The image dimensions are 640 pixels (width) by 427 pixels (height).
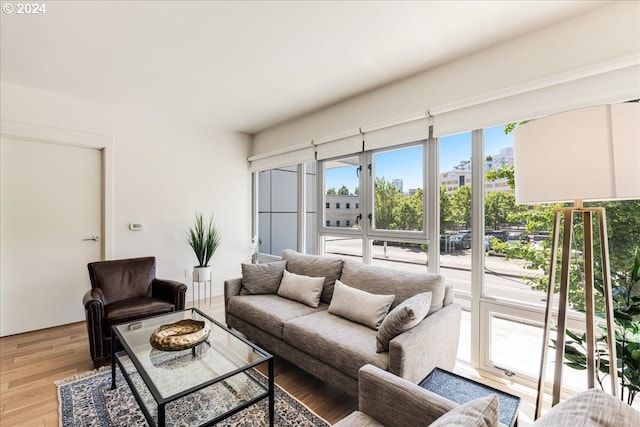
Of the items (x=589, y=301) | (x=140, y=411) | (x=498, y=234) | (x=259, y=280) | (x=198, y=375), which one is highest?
(x=498, y=234)

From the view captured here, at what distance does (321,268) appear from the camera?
289 centimetres

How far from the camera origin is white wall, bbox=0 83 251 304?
3.25 metres

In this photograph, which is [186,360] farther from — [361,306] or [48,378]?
[48,378]

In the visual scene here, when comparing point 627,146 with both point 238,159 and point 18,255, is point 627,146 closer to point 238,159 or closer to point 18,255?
point 238,159

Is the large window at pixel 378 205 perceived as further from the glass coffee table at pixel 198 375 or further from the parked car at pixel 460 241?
the glass coffee table at pixel 198 375

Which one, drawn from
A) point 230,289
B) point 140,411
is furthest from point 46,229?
point 140,411

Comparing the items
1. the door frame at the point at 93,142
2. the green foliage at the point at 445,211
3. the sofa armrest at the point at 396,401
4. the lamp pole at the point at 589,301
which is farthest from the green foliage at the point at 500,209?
the door frame at the point at 93,142

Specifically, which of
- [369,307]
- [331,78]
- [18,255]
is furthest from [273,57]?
[18,255]

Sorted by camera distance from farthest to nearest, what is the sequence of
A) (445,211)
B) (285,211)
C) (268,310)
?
(285,211)
(445,211)
(268,310)

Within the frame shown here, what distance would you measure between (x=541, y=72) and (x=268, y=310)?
2.72 meters

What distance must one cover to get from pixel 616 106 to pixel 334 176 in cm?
275

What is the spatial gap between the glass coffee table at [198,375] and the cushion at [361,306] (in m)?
0.76

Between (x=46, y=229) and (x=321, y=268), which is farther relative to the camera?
(x=46, y=229)

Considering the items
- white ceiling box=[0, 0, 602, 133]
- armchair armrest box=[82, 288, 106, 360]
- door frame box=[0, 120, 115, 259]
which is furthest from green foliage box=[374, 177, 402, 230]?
door frame box=[0, 120, 115, 259]
